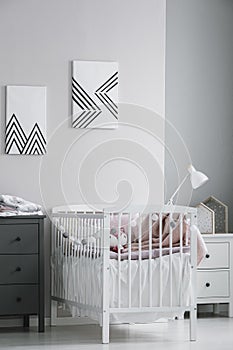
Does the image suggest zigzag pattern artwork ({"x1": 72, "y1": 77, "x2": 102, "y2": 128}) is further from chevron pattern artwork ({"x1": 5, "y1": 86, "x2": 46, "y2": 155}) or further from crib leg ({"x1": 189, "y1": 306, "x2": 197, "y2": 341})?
crib leg ({"x1": 189, "y1": 306, "x2": 197, "y2": 341})

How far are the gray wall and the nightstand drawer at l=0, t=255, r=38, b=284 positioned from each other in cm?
141

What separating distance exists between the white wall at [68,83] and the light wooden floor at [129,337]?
0.48 meters

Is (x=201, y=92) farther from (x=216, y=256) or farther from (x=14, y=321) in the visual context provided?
(x=14, y=321)

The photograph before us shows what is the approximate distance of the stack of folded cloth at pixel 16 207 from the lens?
16.9ft

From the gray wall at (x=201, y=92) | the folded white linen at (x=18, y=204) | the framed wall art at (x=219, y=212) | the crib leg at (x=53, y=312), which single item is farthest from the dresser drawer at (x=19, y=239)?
the framed wall art at (x=219, y=212)

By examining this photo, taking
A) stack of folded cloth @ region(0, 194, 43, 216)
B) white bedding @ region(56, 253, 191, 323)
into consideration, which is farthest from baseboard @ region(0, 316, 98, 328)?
stack of folded cloth @ region(0, 194, 43, 216)

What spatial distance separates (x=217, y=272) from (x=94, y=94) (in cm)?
140

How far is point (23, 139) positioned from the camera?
543 cm

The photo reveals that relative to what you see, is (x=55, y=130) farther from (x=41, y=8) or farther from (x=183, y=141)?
(x=183, y=141)

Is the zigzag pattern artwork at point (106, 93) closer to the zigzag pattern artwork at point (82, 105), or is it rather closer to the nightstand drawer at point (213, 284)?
the zigzag pattern artwork at point (82, 105)

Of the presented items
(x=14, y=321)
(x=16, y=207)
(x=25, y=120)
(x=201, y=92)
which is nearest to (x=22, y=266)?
(x=16, y=207)

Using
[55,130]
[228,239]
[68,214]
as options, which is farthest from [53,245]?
[228,239]

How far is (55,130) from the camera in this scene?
5.51m

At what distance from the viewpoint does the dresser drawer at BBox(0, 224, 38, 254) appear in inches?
200
